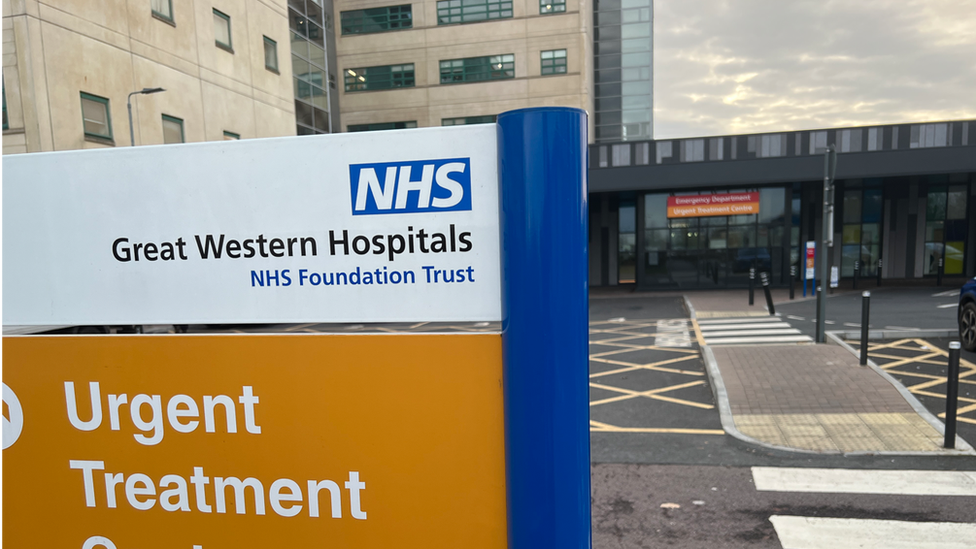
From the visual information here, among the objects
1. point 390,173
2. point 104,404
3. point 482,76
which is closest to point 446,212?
point 390,173

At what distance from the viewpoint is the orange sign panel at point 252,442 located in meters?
1.65

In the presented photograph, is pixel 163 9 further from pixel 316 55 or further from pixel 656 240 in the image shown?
pixel 656 240

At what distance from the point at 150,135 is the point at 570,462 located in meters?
22.0

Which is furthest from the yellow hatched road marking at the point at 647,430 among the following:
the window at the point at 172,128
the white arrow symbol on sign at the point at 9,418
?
the window at the point at 172,128

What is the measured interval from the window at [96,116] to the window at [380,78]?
68.2ft

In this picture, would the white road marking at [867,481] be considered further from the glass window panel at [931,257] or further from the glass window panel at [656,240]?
the glass window panel at [931,257]

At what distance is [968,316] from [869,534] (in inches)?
315

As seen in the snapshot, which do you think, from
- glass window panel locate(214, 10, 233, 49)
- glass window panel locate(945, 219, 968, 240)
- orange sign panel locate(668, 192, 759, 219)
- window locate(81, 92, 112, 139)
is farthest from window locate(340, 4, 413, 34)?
glass window panel locate(945, 219, 968, 240)

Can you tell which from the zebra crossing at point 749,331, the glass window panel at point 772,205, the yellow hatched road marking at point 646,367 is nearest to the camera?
the yellow hatched road marking at point 646,367

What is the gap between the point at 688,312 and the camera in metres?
19.1

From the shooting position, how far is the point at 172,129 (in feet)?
Result: 67.7

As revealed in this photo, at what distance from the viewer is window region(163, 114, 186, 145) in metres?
20.3

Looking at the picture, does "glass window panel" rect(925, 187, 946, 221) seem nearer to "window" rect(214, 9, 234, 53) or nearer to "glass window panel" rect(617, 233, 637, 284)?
"glass window panel" rect(617, 233, 637, 284)

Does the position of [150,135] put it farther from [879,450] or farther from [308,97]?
[879,450]
